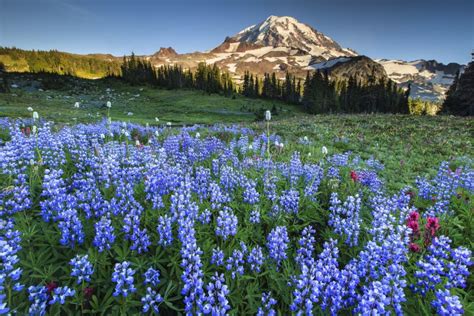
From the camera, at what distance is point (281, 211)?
4535mm

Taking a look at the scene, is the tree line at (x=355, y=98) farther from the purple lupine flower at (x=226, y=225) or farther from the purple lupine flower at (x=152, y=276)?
the purple lupine flower at (x=152, y=276)

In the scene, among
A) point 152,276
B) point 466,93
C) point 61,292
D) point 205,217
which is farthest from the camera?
point 466,93

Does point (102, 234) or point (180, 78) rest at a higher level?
point (180, 78)

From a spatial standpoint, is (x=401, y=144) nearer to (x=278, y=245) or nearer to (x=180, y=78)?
(x=278, y=245)

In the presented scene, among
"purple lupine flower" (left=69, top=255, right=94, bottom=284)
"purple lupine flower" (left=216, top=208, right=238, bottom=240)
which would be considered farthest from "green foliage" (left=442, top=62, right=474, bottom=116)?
"purple lupine flower" (left=69, top=255, right=94, bottom=284)

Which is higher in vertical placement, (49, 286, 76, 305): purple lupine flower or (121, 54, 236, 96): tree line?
(121, 54, 236, 96): tree line

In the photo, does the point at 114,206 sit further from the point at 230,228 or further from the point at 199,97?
the point at 199,97

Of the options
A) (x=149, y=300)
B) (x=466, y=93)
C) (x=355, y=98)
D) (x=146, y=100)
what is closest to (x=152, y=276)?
(x=149, y=300)

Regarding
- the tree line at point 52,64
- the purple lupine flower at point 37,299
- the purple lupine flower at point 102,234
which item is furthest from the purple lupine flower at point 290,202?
the tree line at point 52,64

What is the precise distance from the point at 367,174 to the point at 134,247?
6.18 meters

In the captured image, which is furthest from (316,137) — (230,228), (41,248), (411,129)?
(41,248)

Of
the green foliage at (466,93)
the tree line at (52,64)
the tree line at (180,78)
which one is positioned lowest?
the green foliage at (466,93)

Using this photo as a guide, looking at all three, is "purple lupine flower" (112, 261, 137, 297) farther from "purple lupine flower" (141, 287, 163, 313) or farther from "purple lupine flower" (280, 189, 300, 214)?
"purple lupine flower" (280, 189, 300, 214)

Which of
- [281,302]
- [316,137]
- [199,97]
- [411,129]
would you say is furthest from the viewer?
[199,97]
